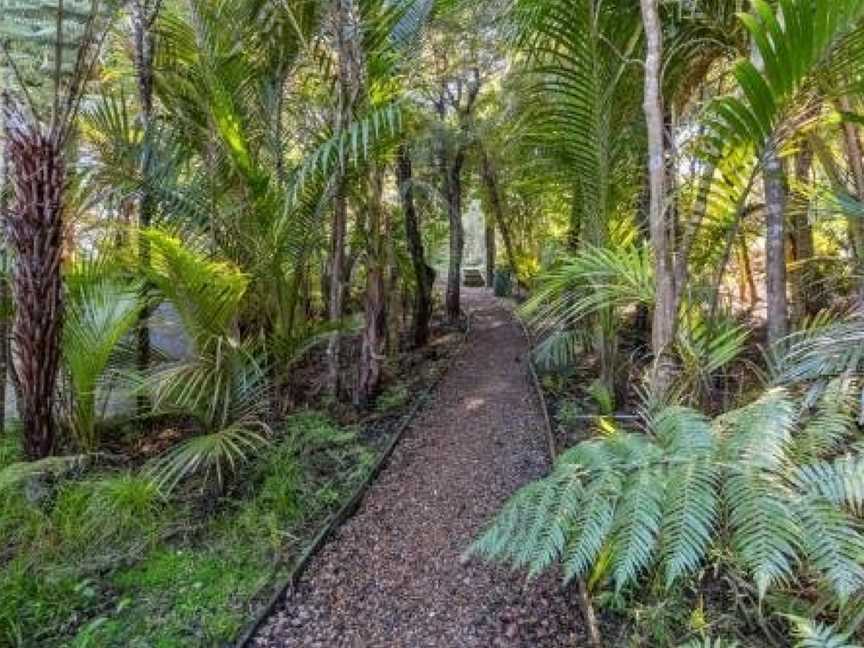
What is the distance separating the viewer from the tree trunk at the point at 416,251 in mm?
5484

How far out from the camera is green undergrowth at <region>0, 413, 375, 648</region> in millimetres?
2201

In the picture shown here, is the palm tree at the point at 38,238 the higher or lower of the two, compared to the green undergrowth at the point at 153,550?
higher

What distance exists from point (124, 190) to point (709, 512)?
353 cm

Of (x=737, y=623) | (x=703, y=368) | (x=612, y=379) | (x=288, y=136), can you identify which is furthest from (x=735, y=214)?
(x=288, y=136)

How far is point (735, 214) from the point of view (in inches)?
89.4

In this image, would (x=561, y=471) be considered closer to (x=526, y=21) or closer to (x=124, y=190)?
→ (x=526, y=21)

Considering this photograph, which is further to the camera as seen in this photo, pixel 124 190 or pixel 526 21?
pixel 124 190

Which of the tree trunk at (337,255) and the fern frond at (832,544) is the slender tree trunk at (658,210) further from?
the tree trunk at (337,255)

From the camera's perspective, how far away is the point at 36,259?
283 cm

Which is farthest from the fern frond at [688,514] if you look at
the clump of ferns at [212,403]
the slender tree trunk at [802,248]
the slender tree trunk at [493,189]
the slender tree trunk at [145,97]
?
the slender tree trunk at [493,189]

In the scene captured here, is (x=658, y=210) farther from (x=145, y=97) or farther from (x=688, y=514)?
(x=145, y=97)

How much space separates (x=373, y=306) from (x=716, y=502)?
3110mm

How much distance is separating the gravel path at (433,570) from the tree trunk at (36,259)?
5.26 feet

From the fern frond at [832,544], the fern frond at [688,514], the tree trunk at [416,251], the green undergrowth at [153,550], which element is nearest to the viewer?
the fern frond at [832,544]
